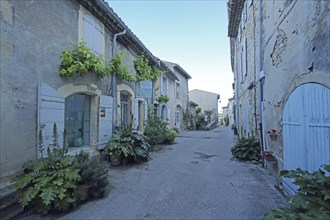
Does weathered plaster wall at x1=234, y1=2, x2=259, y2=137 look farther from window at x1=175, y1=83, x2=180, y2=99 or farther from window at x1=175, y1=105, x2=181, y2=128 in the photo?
window at x1=175, y1=83, x2=180, y2=99

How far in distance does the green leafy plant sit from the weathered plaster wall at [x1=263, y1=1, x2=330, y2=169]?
394cm

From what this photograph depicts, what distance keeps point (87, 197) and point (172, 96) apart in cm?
1376

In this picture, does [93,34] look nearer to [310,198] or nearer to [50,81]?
[50,81]

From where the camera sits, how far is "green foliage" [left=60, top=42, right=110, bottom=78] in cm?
461

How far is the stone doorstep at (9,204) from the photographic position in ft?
9.72

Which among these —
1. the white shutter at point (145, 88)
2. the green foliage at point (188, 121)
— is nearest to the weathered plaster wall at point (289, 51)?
the white shutter at point (145, 88)

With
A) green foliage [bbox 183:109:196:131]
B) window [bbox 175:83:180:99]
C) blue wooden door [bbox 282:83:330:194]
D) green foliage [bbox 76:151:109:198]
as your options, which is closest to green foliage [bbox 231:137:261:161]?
blue wooden door [bbox 282:83:330:194]

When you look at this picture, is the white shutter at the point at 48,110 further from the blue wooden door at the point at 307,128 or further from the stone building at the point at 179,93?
the stone building at the point at 179,93

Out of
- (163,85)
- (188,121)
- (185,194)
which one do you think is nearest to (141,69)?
(163,85)

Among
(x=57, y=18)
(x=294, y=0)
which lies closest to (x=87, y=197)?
(x=57, y=18)

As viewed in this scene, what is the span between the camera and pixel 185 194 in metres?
3.93

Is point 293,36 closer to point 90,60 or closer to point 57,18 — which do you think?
point 90,60

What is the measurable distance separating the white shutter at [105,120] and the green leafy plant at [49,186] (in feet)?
8.49

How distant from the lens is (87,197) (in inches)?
142
